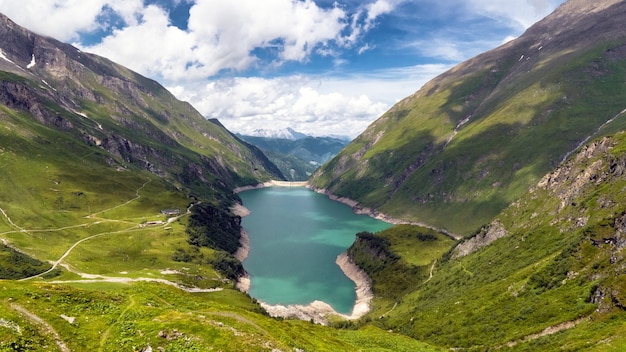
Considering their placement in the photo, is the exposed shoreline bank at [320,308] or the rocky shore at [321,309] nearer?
the rocky shore at [321,309]

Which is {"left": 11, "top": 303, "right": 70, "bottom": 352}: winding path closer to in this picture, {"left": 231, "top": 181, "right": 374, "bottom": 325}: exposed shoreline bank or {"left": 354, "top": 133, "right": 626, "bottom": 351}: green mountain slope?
{"left": 354, "top": 133, "right": 626, "bottom": 351}: green mountain slope

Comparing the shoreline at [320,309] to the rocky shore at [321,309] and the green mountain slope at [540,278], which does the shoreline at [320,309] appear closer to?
the rocky shore at [321,309]

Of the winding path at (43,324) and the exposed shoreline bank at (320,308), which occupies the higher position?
the exposed shoreline bank at (320,308)

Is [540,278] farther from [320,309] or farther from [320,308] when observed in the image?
[320,308]

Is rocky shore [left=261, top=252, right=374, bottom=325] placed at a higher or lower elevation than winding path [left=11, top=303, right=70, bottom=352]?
higher

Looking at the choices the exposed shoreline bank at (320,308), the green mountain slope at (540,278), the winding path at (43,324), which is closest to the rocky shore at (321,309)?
the exposed shoreline bank at (320,308)

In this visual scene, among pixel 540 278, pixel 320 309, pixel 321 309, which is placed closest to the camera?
pixel 540 278

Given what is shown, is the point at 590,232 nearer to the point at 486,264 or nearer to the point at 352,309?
the point at 486,264

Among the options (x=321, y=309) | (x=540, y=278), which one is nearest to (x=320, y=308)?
(x=321, y=309)

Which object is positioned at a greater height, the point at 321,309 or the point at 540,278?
the point at 321,309

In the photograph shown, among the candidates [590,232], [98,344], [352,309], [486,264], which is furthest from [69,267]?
[590,232]

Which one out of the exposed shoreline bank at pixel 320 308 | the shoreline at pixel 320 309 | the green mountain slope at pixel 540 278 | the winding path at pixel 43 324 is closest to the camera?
the winding path at pixel 43 324

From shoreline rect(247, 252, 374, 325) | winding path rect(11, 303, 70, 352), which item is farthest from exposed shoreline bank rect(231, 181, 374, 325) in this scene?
winding path rect(11, 303, 70, 352)
